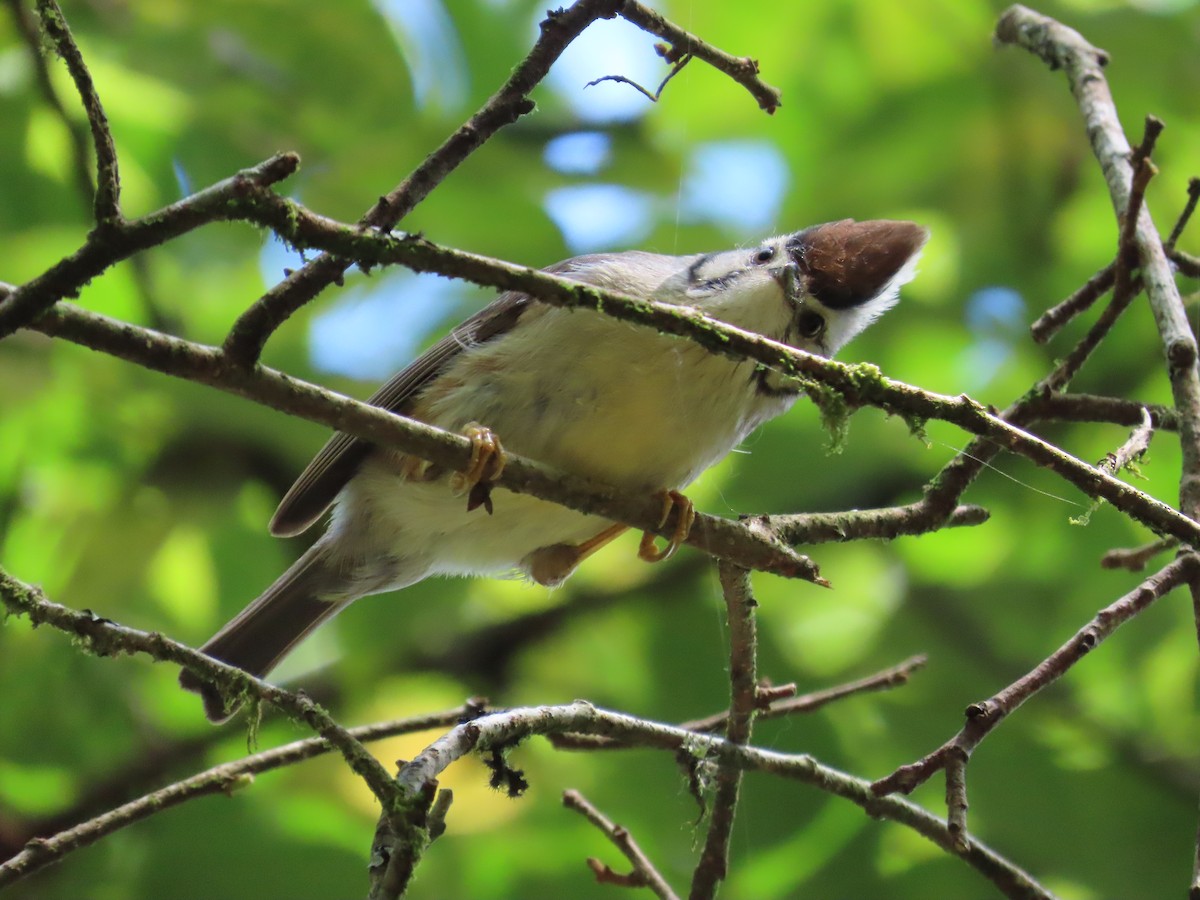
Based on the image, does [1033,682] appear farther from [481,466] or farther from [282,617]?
[282,617]

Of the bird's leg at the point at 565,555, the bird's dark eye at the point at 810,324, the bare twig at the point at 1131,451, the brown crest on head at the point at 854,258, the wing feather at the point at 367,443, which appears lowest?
the bare twig at the point at 1131,451

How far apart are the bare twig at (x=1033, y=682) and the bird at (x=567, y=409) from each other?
0.79 meters

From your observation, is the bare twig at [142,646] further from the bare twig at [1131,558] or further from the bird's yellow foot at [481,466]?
the bare twig at [1131,558]

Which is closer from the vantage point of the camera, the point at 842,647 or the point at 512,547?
the point at 512,547

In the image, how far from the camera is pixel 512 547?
9.88 ft

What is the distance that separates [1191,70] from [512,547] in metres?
3.19

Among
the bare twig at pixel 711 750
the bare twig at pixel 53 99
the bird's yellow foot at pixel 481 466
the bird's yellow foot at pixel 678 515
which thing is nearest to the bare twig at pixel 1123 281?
the bird's yellow foot at pixel 678 515

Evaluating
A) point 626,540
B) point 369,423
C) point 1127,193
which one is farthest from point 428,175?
point 626,540

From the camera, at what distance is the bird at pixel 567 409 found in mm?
2564

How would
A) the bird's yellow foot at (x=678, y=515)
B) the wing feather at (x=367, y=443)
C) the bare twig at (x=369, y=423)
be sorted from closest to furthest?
the bare twig at (x=369, y=423) < the bird's yellow foot at (x=678, y=515) < the wing feather at (x=367, y=443)

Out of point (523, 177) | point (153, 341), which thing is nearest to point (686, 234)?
point (523, 177)

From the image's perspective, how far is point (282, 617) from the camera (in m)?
3.29

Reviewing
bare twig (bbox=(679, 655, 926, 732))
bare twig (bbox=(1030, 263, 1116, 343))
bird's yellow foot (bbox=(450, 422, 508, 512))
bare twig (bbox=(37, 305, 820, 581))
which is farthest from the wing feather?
bare twig (bbox=(1030, 263, 1116, 343))

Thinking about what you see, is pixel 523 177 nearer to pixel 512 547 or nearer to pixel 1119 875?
pixel 512 547
